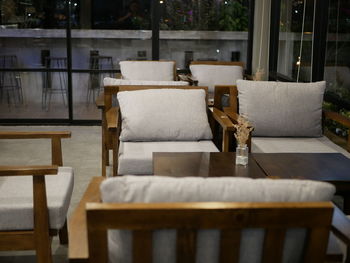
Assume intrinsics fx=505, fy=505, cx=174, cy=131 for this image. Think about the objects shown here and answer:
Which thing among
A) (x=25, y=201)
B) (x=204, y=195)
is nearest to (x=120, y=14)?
(x=25, y=201)

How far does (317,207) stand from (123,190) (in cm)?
57

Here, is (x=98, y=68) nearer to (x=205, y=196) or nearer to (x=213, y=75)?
(x=213, y=75)

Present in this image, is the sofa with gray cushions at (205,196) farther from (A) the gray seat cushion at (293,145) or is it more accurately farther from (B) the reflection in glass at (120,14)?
(B) the reflection in glass at (120,14)

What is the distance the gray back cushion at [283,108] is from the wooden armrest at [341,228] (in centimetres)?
218

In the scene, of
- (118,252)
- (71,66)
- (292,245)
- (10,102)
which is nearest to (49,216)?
(118,252)

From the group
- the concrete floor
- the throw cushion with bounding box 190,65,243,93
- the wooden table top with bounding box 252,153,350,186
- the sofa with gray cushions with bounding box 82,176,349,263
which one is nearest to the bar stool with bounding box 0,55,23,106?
the concrete floor

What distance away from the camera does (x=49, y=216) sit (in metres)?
2.42

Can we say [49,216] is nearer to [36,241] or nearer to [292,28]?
[36,241]

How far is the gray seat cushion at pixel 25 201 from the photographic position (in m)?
2.38

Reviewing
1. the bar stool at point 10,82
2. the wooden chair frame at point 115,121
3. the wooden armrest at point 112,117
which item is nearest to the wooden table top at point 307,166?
the wooden chair frame at point 115,121

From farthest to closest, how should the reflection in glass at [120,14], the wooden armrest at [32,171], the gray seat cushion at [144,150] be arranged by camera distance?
the reflection in glass at [120,14], the gray seat cushion at [144,150], the wooden armrest at [32,171]

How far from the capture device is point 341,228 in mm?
1713

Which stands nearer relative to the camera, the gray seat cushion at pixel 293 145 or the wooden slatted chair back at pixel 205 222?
the wooden slatted chair back at pixel 205 222

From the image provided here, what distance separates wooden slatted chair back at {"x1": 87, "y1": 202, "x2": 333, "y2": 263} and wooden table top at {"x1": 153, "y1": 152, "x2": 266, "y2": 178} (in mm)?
1076
